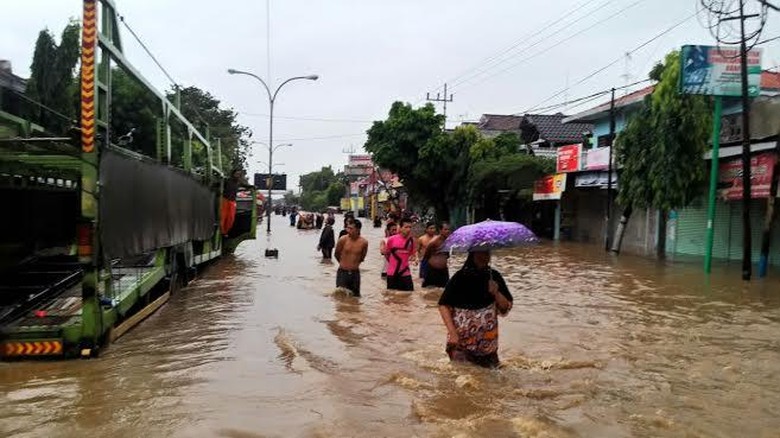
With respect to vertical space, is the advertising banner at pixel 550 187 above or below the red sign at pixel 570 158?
below

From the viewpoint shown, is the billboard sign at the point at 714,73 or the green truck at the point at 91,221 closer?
the green truck at the point at 91,221

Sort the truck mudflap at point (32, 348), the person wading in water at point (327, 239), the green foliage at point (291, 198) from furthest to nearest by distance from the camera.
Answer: the green foliage at point (291, 198)
the person wading in water at point (327, 239)
the truck mudflap at point (32, 348)

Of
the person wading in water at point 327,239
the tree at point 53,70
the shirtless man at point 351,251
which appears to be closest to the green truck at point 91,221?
the shirtless man at point 351,251

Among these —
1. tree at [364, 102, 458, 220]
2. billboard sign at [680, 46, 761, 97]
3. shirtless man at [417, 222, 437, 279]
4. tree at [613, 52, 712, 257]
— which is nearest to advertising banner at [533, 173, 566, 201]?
tree at [364, 102, 458, 220]

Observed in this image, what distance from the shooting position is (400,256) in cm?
1136

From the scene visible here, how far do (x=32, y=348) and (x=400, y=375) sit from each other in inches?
138

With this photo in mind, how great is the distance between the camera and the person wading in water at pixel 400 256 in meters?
11.2

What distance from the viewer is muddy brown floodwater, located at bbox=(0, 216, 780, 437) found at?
5.20 m

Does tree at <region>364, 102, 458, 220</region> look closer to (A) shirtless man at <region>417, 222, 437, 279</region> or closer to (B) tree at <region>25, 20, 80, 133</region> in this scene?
(B) tree at <region>25, 20, 80, 133</region>

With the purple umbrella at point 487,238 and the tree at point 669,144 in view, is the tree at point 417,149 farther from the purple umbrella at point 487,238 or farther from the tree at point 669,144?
the purple umbrella at point 487,238

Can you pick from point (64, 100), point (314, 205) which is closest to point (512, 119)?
point (64, 100)

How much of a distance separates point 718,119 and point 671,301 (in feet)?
21.8

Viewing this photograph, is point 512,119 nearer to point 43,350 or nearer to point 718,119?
point 718,119

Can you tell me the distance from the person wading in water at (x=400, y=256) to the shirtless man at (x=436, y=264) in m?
0.41
